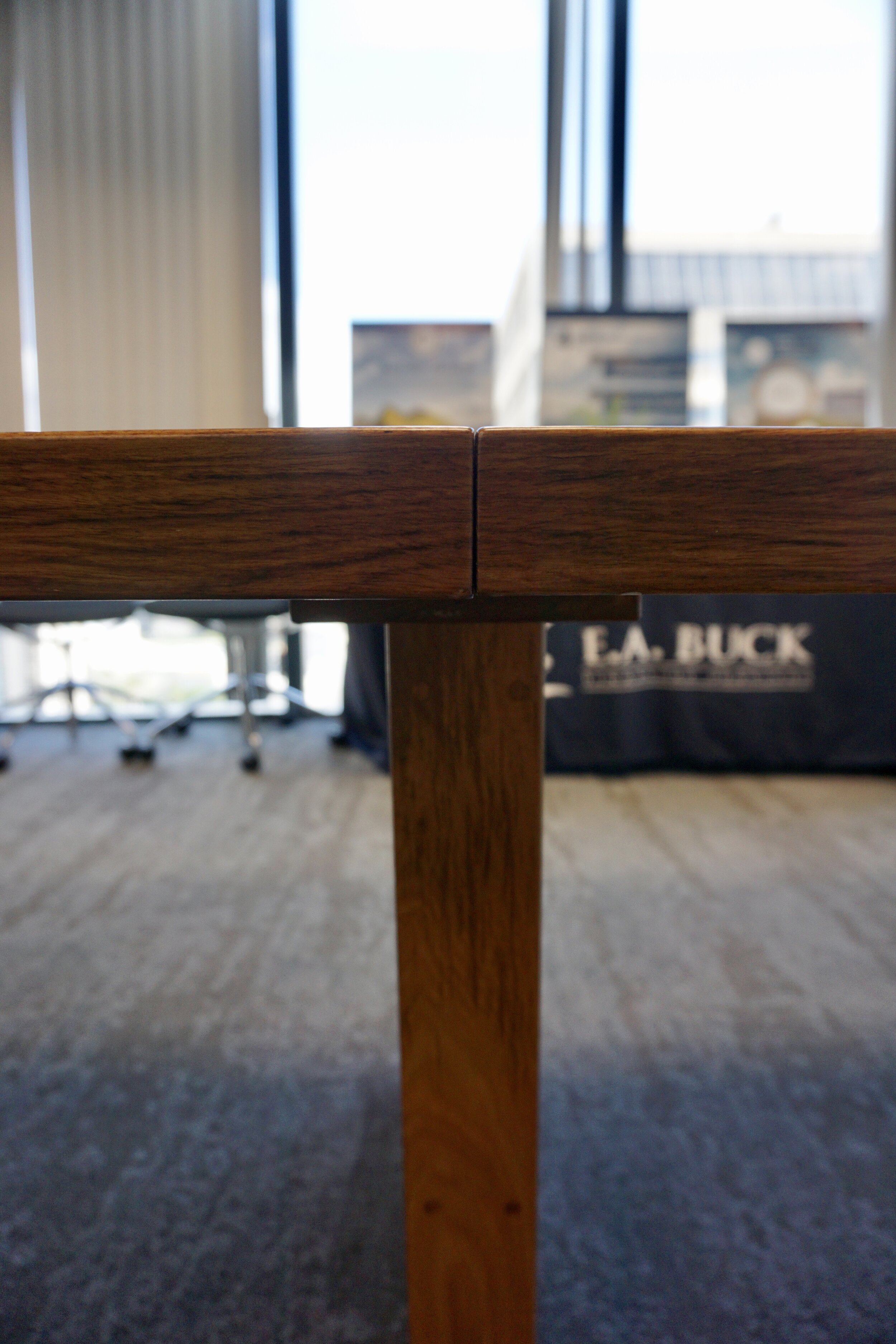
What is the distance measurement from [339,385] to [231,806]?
1698 mm

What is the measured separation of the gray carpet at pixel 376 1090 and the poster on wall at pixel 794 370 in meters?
1.61

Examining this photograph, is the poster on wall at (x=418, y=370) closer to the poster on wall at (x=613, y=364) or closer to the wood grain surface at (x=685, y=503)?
the poster on wall at (x=613, y=364)

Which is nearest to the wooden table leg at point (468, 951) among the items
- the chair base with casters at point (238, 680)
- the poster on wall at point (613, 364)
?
the chair base with casters at point (238, 680)

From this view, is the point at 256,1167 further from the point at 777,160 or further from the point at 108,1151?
the point at 777,160

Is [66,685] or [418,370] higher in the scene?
[418,370]

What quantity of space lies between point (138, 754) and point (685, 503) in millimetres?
2491

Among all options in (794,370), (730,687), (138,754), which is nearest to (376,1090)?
(730,687)

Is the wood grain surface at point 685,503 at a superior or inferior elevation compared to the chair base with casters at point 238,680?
superior

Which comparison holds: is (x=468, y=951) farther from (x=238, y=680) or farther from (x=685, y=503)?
(x=238, y=680)

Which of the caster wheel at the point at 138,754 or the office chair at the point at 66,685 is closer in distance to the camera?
the office chair at the point at 66,685

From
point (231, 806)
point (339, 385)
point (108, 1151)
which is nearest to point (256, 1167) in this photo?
point (108, 1151)

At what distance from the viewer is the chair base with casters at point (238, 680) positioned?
2.30 metres

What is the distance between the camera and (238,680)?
8.77 ft

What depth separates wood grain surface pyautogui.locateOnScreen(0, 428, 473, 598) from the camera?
316mm
